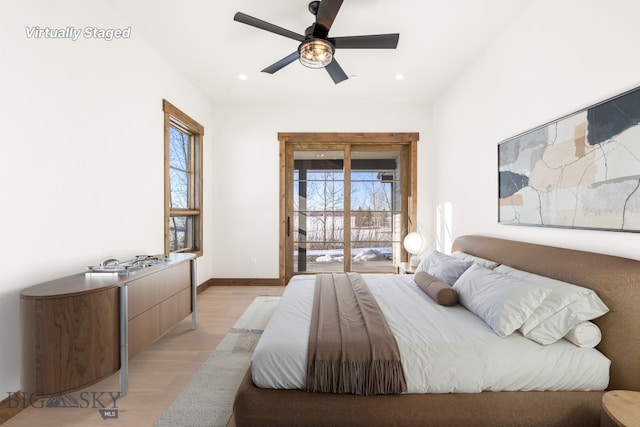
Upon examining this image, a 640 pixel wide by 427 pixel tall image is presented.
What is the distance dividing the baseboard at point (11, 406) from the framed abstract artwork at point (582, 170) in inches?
144

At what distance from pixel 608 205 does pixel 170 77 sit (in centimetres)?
410

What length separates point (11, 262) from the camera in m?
1.70

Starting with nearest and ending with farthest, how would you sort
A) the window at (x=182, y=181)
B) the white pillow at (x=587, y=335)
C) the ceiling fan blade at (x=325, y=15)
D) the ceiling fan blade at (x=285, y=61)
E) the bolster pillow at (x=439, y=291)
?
the white pillow at (x=587, y=335) → the ceiling fan blade at (x=325, y=15) → the bolster pillow at (x=439, y=291) → the ceiling fan blade at (x=285, y=61) → the window at (x=182, y=181)

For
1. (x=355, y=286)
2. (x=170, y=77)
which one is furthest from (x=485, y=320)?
(x=170, y=77)

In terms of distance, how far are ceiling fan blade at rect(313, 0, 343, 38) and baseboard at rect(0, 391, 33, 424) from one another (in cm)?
310

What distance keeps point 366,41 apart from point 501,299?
6.84 ft

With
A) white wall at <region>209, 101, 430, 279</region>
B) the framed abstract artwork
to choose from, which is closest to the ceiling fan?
the framed abstract artwork

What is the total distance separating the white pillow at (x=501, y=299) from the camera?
1.56 m

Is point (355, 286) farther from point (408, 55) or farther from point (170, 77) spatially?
point (170, 77)

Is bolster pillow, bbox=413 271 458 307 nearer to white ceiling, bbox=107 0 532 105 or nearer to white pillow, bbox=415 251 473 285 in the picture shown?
white pillow, bbox=415 251 473 285

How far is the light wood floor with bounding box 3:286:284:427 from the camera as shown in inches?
66.5

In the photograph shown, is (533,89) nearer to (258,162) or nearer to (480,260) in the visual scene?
(480,260)

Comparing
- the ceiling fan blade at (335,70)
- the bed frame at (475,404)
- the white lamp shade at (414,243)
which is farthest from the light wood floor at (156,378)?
the ceiling fan blade at (335,70)

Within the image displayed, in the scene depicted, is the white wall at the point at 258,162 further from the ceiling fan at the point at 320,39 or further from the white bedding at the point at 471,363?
the white bedding at the point at 471,363
